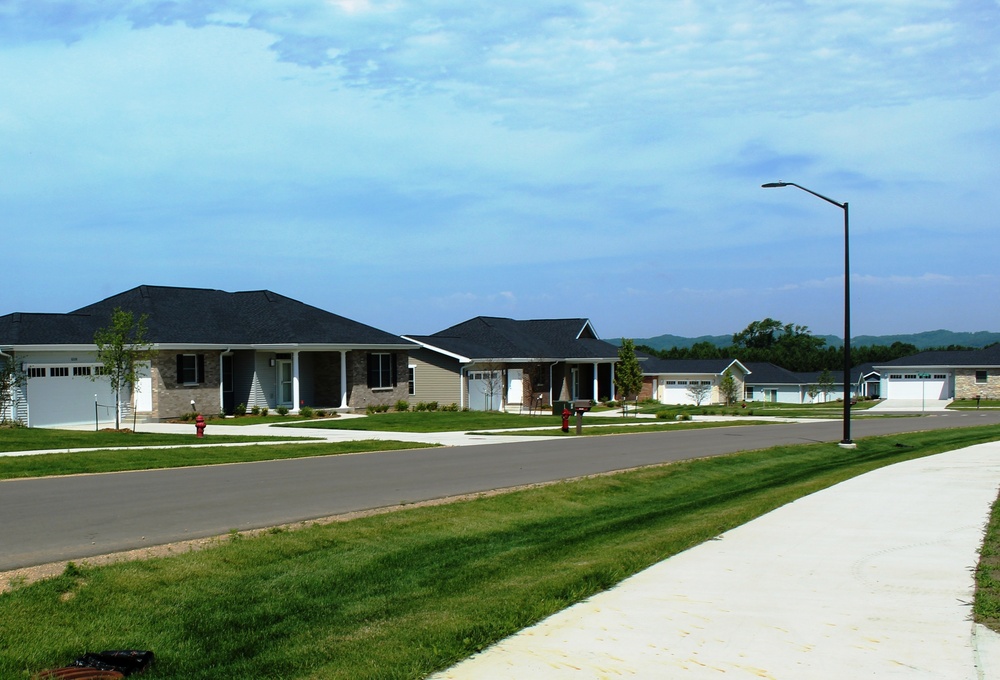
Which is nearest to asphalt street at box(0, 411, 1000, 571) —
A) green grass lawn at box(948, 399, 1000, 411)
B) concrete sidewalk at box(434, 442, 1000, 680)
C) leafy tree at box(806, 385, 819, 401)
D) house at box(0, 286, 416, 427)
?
concrete sidewalk at box(434, 442, 1000, 680)

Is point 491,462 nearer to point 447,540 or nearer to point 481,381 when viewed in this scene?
point 447,540

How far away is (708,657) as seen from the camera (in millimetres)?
6320

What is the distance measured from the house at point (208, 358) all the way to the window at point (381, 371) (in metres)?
0.05

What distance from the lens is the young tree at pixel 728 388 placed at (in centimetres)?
7631

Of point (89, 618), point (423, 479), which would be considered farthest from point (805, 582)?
point (423, 479)

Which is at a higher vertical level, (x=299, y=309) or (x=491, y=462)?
(x=299, y=309)

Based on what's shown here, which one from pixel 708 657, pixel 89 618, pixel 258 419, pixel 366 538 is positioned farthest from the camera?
pixel 258 419

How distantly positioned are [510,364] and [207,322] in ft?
60.1

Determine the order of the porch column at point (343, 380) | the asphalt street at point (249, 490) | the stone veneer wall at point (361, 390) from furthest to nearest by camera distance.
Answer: the stone veneer wall at point (361, 390) < the porch column at point (343, 380) < the asphalt street at point (249, 490)

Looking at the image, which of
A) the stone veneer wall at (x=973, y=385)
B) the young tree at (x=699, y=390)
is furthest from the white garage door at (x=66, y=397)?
the stone veneer wall at (x=973, y=385)

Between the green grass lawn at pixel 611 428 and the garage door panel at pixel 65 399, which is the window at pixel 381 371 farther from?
the garage door panel at pixel 65 399

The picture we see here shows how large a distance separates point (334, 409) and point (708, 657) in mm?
35944

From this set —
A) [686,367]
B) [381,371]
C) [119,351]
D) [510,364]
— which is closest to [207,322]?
[381,371]

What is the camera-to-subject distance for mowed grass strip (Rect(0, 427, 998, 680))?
6.67 metres
